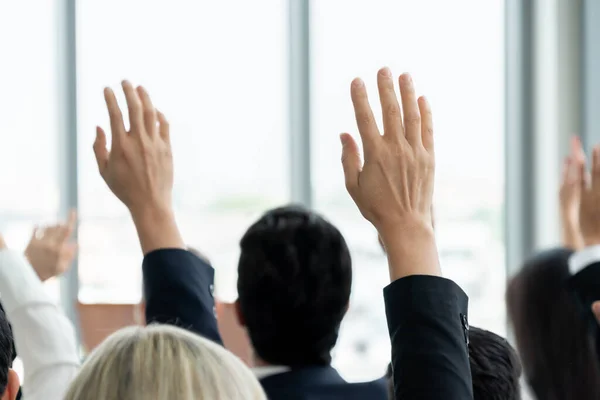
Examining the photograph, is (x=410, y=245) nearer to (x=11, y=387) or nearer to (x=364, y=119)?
(x=364, y=119)

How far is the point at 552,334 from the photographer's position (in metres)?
1.78

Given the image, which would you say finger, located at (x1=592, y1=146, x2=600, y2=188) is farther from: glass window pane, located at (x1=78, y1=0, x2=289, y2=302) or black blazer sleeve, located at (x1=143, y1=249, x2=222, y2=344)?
glass window pane, located at (x1=78, y1=0, x2=289, y2=302)

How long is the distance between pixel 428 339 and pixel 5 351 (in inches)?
19.1

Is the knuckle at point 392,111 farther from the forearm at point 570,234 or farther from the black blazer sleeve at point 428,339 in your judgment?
the forearm at point 570,234

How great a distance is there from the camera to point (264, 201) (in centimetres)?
375

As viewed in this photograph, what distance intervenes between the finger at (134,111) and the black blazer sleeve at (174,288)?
0.61ft

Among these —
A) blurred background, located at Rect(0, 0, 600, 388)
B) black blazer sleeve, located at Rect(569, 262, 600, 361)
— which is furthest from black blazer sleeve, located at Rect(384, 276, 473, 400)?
blurred background, located at Rect(0, 0, 600, 388)

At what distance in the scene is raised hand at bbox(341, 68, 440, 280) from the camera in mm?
873

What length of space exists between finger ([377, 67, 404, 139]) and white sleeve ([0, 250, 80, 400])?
641 millimetres

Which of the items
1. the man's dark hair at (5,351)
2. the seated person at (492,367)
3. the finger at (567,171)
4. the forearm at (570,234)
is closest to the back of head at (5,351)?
the man's dark hair at (5,351)

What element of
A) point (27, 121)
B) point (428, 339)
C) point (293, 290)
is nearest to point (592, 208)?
point (293, 290)

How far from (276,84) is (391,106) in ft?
9.40

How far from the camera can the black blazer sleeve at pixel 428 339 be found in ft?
2.59

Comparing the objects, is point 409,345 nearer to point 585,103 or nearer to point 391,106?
point 391,106
